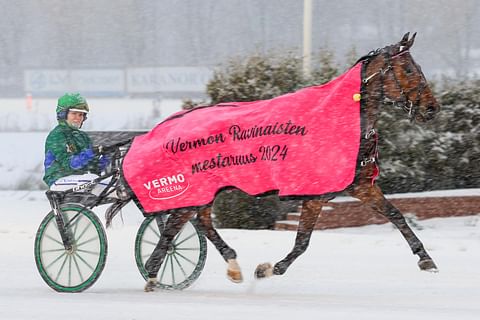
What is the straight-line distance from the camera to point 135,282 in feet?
22.8

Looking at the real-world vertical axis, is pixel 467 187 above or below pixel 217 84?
below

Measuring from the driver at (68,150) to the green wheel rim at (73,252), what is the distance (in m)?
0.20

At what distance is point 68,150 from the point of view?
641 cm

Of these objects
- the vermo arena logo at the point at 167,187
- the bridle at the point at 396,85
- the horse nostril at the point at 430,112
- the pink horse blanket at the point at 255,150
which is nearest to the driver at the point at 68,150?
the pink horse blanket at the point at 255,150

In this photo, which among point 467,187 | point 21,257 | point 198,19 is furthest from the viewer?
point 198,19

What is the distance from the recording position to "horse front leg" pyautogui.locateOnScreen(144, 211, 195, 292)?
6.38 metres

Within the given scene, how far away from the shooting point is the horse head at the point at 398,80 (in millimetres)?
6020

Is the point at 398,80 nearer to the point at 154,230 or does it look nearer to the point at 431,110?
the point at 431,110

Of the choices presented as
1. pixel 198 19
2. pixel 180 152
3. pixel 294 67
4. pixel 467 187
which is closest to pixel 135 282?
pixel 180 152

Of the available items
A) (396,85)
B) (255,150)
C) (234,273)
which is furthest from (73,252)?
(396,85)

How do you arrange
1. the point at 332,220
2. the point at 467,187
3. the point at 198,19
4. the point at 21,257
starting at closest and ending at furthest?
the point at 21,257 < the point at 332,220 < the point at 467,187 < the point at 198,19

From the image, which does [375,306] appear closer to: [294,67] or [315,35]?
[294,67]

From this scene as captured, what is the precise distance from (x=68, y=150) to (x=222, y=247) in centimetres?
130

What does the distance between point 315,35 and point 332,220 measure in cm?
1686
